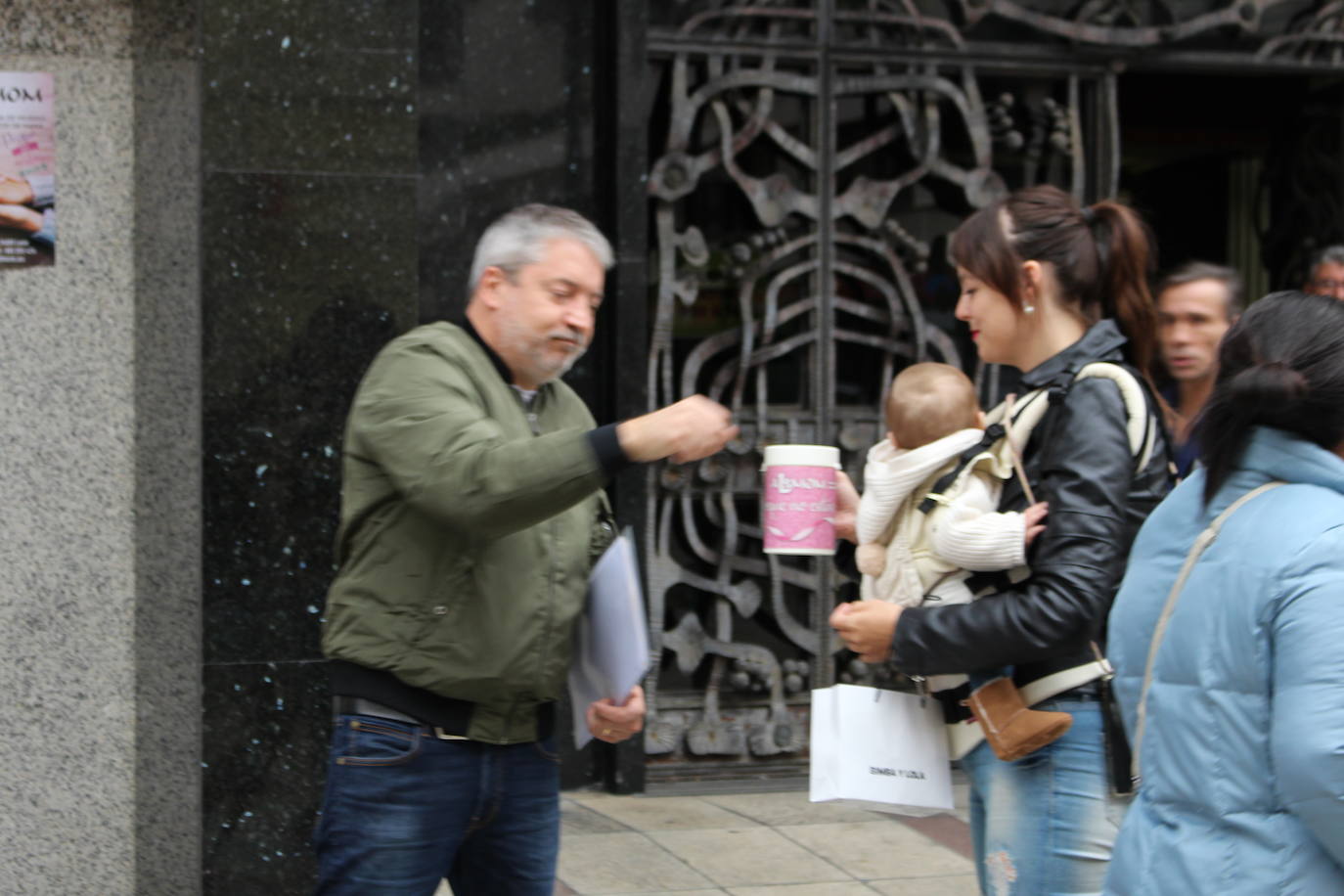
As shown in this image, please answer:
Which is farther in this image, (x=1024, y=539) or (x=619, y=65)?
(x=619, y=65)

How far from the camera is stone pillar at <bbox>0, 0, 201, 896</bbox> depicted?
15.4ft

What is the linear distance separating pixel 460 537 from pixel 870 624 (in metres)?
0.74

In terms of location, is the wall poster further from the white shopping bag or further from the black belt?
the white shopping bag

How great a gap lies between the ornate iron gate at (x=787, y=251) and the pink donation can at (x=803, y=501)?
2.97 meters

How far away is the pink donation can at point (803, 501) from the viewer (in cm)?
301

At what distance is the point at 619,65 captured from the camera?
5.80m

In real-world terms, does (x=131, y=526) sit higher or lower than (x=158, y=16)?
lower

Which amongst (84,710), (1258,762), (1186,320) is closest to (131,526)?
(84,710)

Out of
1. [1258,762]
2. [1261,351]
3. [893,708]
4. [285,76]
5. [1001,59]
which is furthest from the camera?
[1001,59]

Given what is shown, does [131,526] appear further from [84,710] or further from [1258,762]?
[1258,762]

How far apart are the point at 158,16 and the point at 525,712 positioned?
2814 mm

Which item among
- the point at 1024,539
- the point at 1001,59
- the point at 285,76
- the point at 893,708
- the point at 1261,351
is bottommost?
the point at 893,708

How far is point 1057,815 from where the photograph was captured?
2.76 m

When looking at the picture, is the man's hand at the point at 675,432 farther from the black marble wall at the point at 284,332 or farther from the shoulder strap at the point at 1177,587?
the black marble wall at the point at 284,332
